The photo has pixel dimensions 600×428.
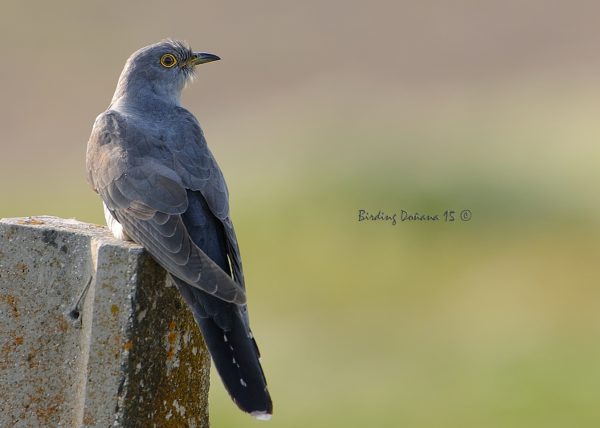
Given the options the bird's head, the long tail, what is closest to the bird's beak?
the bird's head

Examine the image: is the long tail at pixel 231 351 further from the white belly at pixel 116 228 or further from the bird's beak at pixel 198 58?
the bird's beak at pixel 198 58

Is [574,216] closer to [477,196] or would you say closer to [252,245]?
[477,196]

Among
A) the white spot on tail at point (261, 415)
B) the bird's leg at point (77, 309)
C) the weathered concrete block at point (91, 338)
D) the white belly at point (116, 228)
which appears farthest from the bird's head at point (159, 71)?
the white spot on tail at point (261, 415)

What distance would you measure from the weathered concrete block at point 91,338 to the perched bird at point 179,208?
0.17 meters

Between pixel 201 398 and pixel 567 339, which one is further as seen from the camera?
pixel 567 339

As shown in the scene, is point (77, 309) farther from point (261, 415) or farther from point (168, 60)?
point (168, 60)

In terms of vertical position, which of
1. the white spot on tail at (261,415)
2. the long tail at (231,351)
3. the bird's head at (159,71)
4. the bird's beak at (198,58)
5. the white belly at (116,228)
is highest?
the bird's beak at (198,58)

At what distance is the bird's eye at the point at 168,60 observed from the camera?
7.32 m

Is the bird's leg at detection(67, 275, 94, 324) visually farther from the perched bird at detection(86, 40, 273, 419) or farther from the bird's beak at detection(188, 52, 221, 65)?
the bird's beak at detection(188, 52, 221, 65)

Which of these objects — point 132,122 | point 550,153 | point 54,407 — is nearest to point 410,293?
point 550,153

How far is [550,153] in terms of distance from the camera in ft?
52.5

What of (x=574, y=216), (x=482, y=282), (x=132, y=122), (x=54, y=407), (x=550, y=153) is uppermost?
(x=550, y=153)

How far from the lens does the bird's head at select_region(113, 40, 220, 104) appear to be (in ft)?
23.4

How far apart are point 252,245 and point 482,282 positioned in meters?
3.08
